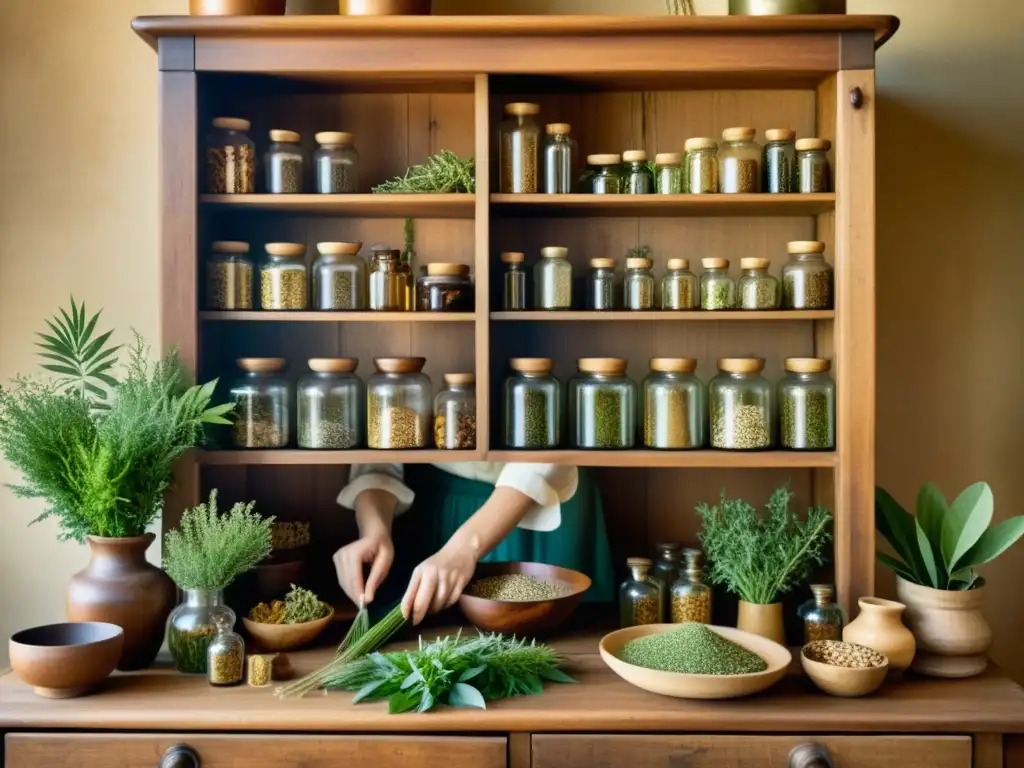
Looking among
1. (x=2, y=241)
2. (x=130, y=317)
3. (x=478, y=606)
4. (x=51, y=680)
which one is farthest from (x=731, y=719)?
(x=2, y=241)

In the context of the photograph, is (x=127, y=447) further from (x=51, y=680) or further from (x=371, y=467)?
(x=371, y=467)

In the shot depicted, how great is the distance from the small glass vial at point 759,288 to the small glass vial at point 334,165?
91 cm

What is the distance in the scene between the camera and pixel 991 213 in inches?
99.0

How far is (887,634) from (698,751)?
475 millimetres

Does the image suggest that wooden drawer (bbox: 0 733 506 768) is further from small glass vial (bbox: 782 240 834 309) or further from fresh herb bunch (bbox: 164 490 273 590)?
small glass vial (bbox: 782 240 834 309)

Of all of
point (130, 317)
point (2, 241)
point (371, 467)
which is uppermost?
point (2, 241)

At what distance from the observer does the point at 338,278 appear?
7.30 feet

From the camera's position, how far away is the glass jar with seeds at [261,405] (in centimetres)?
221

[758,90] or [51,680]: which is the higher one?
[758,90]

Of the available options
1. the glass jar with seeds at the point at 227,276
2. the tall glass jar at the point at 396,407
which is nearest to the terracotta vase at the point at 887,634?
the tall glass jar at the point at 396,407

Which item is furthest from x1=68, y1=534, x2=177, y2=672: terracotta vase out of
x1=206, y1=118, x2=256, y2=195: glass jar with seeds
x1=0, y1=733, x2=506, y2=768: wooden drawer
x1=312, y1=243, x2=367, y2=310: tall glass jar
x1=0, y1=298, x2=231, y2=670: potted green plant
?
x1=206, y1=118, x2=256, y2=195: glass jar with seeds

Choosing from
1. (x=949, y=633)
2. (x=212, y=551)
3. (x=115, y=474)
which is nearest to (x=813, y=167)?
(x=949, y=633)

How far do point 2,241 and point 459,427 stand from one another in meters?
1.31

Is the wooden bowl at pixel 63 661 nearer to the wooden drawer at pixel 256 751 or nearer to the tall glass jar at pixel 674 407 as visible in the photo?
the wooden drawer at pixel 256 751
